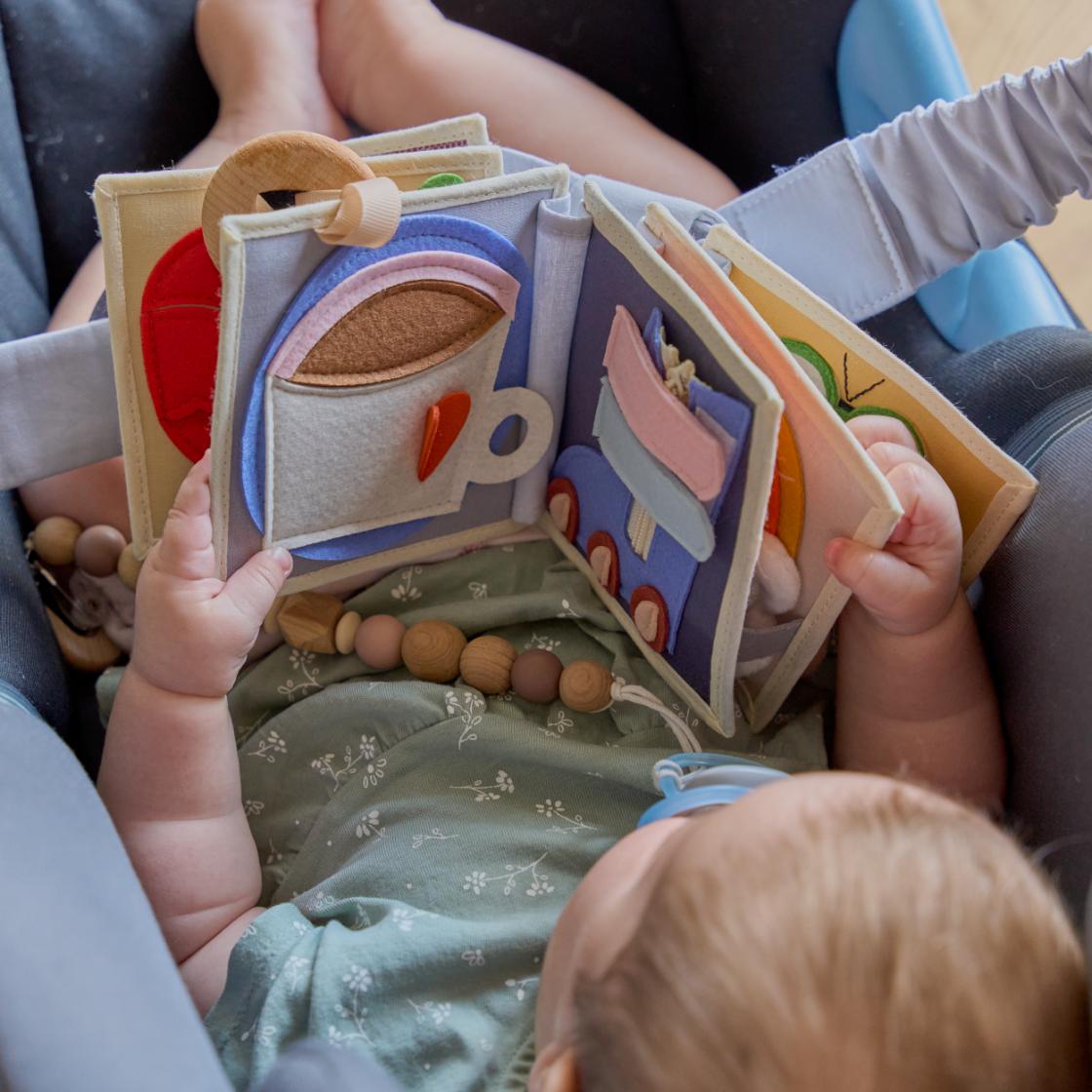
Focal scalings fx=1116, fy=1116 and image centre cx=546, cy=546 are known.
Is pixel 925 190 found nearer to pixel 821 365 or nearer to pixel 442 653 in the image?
pixel 821 365

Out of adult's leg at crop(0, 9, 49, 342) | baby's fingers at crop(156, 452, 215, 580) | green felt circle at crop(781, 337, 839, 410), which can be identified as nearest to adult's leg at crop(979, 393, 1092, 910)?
green felt circle at crop(781, 337, 839, 410)

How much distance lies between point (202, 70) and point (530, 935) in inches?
30.1

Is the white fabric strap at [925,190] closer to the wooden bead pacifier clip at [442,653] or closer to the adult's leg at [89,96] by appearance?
the wooden bead pacifier clip at [442,653]

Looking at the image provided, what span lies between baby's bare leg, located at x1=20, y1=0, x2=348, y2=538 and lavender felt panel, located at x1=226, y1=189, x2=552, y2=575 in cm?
22

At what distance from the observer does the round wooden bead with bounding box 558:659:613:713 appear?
73 centimetres

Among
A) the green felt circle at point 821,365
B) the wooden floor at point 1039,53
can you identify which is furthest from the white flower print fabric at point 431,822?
the wooden floor at point 1039,53

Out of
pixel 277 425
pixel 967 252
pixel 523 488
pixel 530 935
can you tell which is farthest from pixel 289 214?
pixel 967 252

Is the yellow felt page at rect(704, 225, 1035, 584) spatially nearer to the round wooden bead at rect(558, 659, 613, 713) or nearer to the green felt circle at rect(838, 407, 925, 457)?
the green felt circle at rect(838, 407, 925, 457)

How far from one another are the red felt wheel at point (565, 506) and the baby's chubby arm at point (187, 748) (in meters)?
0.19

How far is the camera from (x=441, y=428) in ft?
2.20

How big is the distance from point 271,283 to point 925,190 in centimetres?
48

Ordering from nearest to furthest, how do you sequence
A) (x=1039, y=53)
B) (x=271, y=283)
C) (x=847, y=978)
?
(x=847, y=978) < (x=271, y=283) < (x=1039, y=53)

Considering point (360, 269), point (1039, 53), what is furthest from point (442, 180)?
point (1039, 53)

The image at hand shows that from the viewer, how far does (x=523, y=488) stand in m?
0.77
